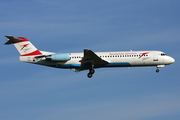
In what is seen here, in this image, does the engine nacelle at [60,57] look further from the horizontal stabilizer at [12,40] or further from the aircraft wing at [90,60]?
the horizontal stabilizer at [12,40]

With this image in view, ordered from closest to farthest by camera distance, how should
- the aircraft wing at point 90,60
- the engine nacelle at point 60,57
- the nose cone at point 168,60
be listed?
the aircraft wing at point 90,60
the engine nacelle at point 60,57
the nose cone at point 168,60

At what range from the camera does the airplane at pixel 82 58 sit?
44969mm

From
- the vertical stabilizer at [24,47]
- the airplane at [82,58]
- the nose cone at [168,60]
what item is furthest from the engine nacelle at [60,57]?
the nose cone at [168,60]

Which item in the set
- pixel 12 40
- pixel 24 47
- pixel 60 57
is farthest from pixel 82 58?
pixel 12 40

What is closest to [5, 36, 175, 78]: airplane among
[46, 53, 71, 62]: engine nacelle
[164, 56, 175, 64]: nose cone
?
[46, 53, 71, 62]: engine nacelle

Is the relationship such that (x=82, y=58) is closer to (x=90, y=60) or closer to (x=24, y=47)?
(x=90, y=60)

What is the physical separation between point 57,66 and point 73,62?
2.63 meters

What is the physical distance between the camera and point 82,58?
44406 mm

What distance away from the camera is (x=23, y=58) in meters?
45.2

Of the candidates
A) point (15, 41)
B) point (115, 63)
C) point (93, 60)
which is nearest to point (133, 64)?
point (115, 63)

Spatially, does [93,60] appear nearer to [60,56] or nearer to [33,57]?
[60,56]

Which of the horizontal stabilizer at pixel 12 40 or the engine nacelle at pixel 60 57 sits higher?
the horizontal stabilizer at pixel 12 40

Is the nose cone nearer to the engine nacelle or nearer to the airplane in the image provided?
the airplane

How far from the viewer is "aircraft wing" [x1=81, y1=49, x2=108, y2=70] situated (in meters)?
42.7
